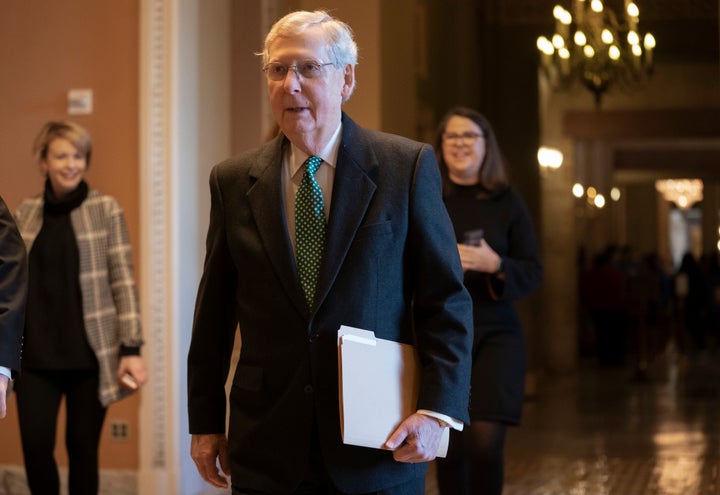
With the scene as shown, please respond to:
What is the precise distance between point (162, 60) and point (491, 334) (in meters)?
2.43

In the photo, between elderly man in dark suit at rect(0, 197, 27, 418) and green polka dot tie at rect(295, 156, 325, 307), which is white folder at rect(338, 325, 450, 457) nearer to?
green polka dot tie at rect(295, 156, 325, 307)

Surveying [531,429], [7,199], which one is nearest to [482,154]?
[7,199]

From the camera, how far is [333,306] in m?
2.33

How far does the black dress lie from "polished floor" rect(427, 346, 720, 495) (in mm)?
2360

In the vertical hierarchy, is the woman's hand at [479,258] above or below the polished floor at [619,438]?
above

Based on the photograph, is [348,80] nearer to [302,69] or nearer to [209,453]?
[302,69]

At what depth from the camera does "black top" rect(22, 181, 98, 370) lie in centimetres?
430

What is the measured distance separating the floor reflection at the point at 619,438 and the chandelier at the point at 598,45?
2850 millimetres

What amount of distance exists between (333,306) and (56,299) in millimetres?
2319

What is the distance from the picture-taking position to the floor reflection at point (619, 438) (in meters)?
6.56

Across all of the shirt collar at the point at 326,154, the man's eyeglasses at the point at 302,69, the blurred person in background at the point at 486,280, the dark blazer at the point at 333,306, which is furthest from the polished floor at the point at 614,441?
the man's eyeglasses at the point at 302,69

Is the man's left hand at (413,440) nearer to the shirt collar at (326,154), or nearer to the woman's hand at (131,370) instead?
the shirt collar at (326,154)

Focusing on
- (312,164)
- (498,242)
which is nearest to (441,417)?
(312,164)

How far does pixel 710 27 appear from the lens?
13.1 metres
